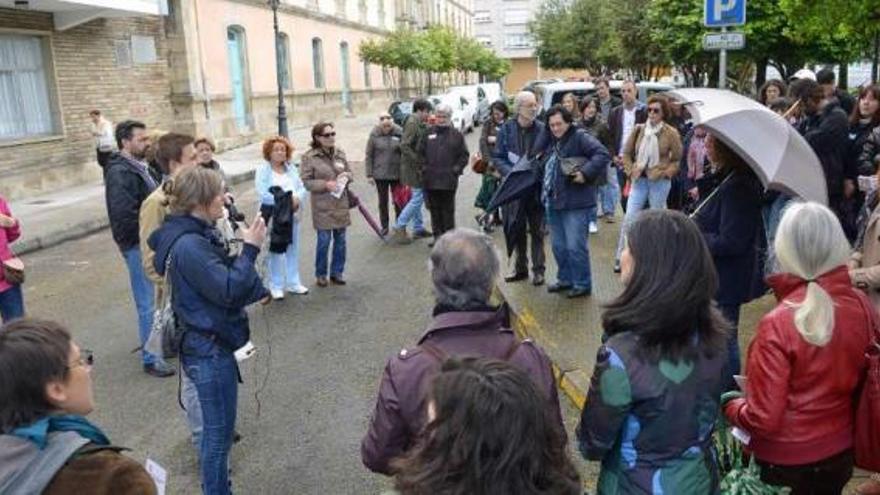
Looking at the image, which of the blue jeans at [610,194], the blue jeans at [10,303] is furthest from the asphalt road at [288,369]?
the blue jeans at [610,194]

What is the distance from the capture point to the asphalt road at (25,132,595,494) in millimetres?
4480

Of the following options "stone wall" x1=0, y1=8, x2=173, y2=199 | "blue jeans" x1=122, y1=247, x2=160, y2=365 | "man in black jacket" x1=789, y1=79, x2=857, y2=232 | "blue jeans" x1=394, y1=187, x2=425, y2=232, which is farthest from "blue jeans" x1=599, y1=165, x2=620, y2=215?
"stone wall" x1=0, y1=8, x2=173, y2=199

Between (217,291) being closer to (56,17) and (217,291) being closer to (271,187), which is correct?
(271,187)

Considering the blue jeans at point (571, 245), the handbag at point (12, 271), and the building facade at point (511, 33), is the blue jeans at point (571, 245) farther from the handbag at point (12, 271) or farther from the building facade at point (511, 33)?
the building facade at point (511, 33)

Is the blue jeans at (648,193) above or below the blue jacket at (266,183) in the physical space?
below

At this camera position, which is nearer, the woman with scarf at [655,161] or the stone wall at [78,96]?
the woman with scarf at [655,161]

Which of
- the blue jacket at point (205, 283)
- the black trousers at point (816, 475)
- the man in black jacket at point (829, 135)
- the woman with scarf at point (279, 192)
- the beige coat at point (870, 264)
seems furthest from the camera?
the woman with scarf at point (279, 192)

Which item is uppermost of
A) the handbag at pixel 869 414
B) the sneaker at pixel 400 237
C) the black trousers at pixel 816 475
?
the handbag at pixel 869 414

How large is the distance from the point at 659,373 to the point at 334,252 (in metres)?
6.19

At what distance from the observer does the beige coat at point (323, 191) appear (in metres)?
8.05

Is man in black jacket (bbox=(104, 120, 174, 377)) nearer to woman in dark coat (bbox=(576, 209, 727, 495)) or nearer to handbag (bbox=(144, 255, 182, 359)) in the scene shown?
handbag (bbox=(144, 255, 182, 359))

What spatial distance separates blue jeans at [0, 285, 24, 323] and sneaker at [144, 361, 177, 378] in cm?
101

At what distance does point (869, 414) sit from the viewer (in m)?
2.68

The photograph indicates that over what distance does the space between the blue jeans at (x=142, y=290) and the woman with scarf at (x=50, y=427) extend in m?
3.98
